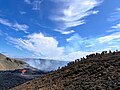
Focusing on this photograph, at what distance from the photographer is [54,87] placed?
3419 cm

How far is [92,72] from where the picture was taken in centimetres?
3538

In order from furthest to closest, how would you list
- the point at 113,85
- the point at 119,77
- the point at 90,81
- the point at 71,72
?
the point at 71,72
the point at 90,81
the point at 119,77
the point at 113,85

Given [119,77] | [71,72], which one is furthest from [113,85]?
[71,72]

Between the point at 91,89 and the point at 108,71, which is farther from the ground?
the point at 108,71

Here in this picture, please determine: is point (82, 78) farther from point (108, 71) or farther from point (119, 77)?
point (119, 77)

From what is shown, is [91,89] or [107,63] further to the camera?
[107,63]

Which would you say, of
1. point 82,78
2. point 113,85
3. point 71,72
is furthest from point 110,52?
point 113,85

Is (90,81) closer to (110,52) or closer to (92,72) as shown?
(92,72)

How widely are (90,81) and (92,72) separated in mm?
4300

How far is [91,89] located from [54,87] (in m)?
7.77

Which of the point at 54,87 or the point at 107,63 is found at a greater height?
the point at 107,63

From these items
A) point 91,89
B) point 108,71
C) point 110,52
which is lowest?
point 91,89

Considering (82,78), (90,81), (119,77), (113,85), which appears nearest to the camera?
(113,85)

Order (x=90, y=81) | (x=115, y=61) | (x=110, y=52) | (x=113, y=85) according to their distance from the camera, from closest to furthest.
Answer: (x=113, y=85) < (x=90, y=81) < (x=115, y=61) < (x=110, y=52)
